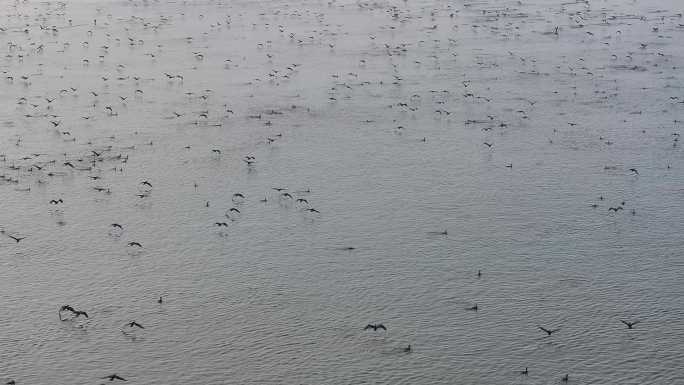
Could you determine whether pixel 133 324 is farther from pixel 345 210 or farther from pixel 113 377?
pixel 345 210

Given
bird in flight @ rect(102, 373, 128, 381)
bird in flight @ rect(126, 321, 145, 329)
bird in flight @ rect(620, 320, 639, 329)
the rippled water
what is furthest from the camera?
bird in flight @ rect(620, 320, 639, 329)

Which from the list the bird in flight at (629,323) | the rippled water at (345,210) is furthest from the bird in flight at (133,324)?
the bird in flight at (629,323)

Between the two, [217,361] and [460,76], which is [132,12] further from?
[217,361]

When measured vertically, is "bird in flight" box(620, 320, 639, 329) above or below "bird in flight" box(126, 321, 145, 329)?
below

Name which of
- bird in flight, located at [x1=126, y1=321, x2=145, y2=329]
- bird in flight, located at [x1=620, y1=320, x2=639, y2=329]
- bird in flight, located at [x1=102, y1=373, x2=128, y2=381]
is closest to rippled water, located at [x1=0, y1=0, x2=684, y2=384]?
bird in flight, located at [x1=620, y1=320, x2=639, y2=329]

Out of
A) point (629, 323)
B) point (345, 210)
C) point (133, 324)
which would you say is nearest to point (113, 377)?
point (133, 324)

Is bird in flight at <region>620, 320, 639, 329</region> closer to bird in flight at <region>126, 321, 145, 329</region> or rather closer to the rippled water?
the rippled water

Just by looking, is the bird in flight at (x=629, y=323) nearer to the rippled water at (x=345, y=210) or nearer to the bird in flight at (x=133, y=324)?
the rippled water at (x=345, y=210)

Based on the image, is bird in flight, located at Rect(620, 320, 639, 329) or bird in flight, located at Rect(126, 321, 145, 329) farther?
bird in flight, located at Rect(620, 320, 639, 329)
